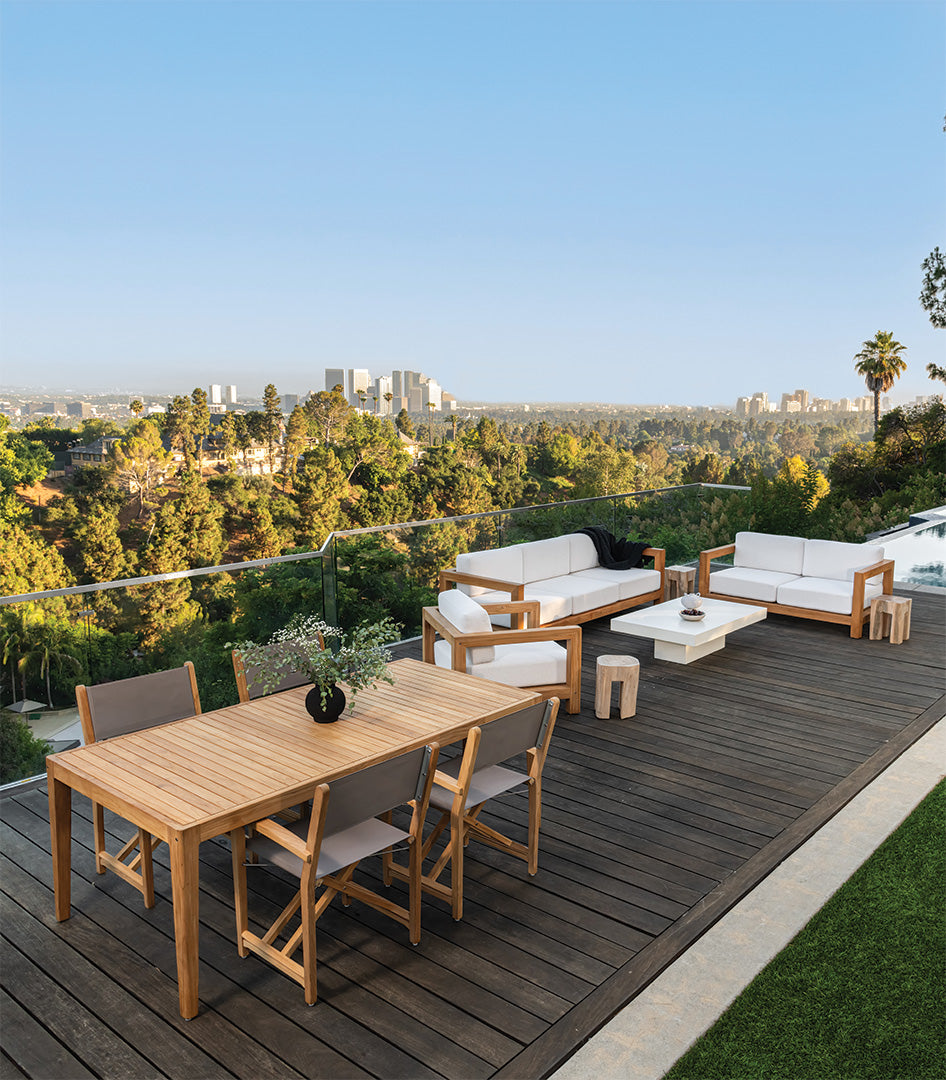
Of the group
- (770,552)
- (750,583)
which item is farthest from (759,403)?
(750,583)

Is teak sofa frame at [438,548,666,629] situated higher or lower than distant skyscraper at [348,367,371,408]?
lower

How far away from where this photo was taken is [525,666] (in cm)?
570

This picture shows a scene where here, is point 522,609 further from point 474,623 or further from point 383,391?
point 383,391

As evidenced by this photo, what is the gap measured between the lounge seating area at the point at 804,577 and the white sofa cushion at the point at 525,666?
3.06 meters

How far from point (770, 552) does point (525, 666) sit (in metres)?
3.96

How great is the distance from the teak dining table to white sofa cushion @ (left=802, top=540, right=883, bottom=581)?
5155mm

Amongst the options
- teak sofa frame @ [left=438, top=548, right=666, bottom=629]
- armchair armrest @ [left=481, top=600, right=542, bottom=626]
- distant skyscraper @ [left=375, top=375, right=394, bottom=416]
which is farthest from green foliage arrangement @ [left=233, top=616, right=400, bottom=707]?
distant skyscraper @ [left=375, top=375, right=394, bottom=416]

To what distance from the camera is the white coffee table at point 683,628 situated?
21.9ft

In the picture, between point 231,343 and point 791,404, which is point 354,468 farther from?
point 791,404

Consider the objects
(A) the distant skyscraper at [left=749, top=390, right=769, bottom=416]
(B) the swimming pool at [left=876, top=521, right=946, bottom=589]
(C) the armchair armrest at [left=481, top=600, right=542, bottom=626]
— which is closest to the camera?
(C) the armchair armrest at [left=481, top=600, right=542, bottom=626]

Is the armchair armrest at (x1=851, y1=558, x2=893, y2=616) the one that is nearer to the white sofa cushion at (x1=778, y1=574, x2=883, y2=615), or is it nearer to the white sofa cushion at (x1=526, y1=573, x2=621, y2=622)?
the white sofa cushion at (x1=778, y1=574, x2=883, y2=615)

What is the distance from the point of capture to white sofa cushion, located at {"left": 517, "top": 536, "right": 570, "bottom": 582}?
7906mm

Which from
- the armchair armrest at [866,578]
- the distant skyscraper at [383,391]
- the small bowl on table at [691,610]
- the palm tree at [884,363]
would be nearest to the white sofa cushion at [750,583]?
the armchair armrest at [866,578]

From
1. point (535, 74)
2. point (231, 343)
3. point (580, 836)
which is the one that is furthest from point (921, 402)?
point (231, 343)
